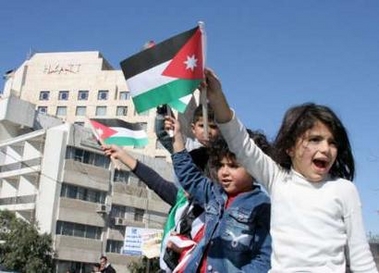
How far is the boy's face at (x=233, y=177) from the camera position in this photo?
2.83m

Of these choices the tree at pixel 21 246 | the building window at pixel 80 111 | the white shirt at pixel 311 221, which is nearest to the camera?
the white shirt at pixel 311 221

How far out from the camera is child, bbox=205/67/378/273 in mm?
2312

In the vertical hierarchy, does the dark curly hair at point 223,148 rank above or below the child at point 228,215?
above

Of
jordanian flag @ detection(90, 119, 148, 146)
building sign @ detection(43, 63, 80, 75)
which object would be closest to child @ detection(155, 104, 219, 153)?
jordanian flag @ detection(90, 119, 148, 146)

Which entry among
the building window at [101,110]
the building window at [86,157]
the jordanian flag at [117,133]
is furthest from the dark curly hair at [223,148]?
the building window at [101,110]

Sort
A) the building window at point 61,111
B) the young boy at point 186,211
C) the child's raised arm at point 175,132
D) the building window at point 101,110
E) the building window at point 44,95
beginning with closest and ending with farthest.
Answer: the child's raised arm at point 175,132, the young boy at point 186,211, the building window at point 101,110, the building window at point 61,111, the building window at point 44,95

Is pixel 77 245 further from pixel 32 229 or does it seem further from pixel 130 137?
pixel 130 137

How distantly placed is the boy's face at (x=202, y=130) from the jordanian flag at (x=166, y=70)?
0.33m

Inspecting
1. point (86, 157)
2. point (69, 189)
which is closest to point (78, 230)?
point (69, 189)

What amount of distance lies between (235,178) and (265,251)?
37cm

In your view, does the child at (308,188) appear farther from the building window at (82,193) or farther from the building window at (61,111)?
the building window at (61,111)

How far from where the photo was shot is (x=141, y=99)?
3.06 m

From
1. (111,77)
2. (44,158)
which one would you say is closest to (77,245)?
(44,158)

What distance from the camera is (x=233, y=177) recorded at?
9.28 ft
